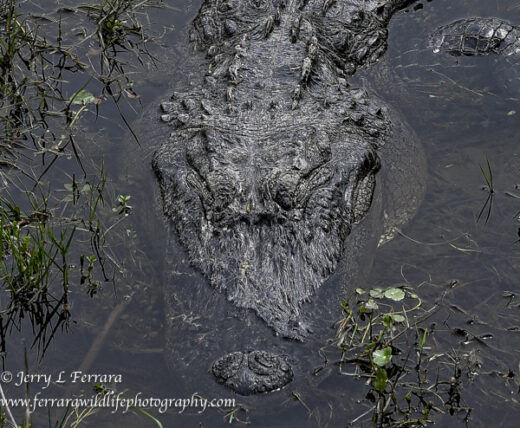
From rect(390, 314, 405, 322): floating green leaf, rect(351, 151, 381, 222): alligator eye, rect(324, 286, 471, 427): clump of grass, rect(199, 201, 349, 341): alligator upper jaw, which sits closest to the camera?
rect(324, 286, 471, 427): clump of grass

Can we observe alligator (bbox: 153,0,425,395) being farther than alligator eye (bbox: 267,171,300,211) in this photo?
No

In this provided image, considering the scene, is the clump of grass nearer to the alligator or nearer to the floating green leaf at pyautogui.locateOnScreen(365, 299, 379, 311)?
the floating green leaf at pyautogui.locateOnScreen(365, 299, 379, 311)

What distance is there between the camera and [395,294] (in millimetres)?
4324

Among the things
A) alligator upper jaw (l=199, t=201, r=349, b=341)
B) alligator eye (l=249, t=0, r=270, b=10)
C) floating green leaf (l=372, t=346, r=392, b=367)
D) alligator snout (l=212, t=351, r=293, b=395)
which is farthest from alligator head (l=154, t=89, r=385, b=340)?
alligator eye (l=249, t=0, r=270, b=10)

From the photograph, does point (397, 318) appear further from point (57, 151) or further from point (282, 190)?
point (57, 151)

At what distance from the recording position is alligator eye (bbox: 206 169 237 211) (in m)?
4.35

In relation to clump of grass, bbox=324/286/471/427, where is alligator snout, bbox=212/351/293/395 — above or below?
above

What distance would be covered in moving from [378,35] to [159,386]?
4081 mm

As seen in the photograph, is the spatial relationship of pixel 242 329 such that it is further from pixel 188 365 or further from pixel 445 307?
pixel 445 307

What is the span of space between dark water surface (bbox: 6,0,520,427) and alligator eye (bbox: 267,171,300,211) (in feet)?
2.62

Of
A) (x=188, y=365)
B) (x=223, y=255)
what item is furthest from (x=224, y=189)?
(x=188, y=365)

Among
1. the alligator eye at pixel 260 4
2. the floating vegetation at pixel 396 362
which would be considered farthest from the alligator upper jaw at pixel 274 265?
the alligator eye at pixel 260 4

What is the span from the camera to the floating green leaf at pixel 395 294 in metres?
4.29

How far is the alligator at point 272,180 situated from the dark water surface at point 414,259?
175mm
